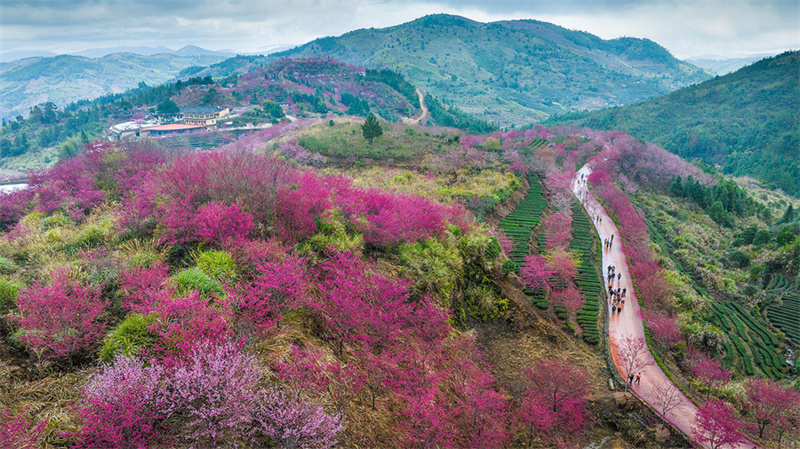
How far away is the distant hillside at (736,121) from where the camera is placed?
95500mm

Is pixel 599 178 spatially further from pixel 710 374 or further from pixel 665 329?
pixel 710 374

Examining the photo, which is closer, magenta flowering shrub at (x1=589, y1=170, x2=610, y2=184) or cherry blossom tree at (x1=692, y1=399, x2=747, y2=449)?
cherry blossom tree at (x1=692, y1=399, x2=747, y2=449)

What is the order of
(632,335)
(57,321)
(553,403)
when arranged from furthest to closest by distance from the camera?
(632,335)
(553,403)
(57,321)

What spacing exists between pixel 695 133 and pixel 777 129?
1771cm

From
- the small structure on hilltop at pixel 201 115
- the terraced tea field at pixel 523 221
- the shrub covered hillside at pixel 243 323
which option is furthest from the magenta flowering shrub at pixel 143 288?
the small structure on hilltop at pixel 201 115

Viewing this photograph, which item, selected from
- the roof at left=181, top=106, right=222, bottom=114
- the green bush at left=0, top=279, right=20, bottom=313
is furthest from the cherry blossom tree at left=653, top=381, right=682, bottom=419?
the roof at left=181, top=106, right=222, bottom=114

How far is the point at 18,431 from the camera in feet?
24.0

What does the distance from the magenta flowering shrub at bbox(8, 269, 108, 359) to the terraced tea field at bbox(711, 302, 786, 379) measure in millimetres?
34448

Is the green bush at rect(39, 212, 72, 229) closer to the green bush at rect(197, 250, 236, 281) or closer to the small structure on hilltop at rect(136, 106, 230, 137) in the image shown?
the green bush at rect(197, 250, 236, 281)

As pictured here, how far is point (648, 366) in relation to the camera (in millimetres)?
22609

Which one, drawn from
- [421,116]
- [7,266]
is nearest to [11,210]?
[7,266]

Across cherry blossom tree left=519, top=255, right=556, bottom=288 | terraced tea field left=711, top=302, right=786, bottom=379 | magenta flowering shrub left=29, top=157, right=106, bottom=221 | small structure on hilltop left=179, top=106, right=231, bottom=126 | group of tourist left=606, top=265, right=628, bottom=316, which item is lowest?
terraced tea field left=711, top=302, right=786, bottom=379

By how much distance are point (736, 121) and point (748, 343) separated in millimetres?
120764

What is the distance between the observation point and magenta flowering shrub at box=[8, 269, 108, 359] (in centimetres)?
952
